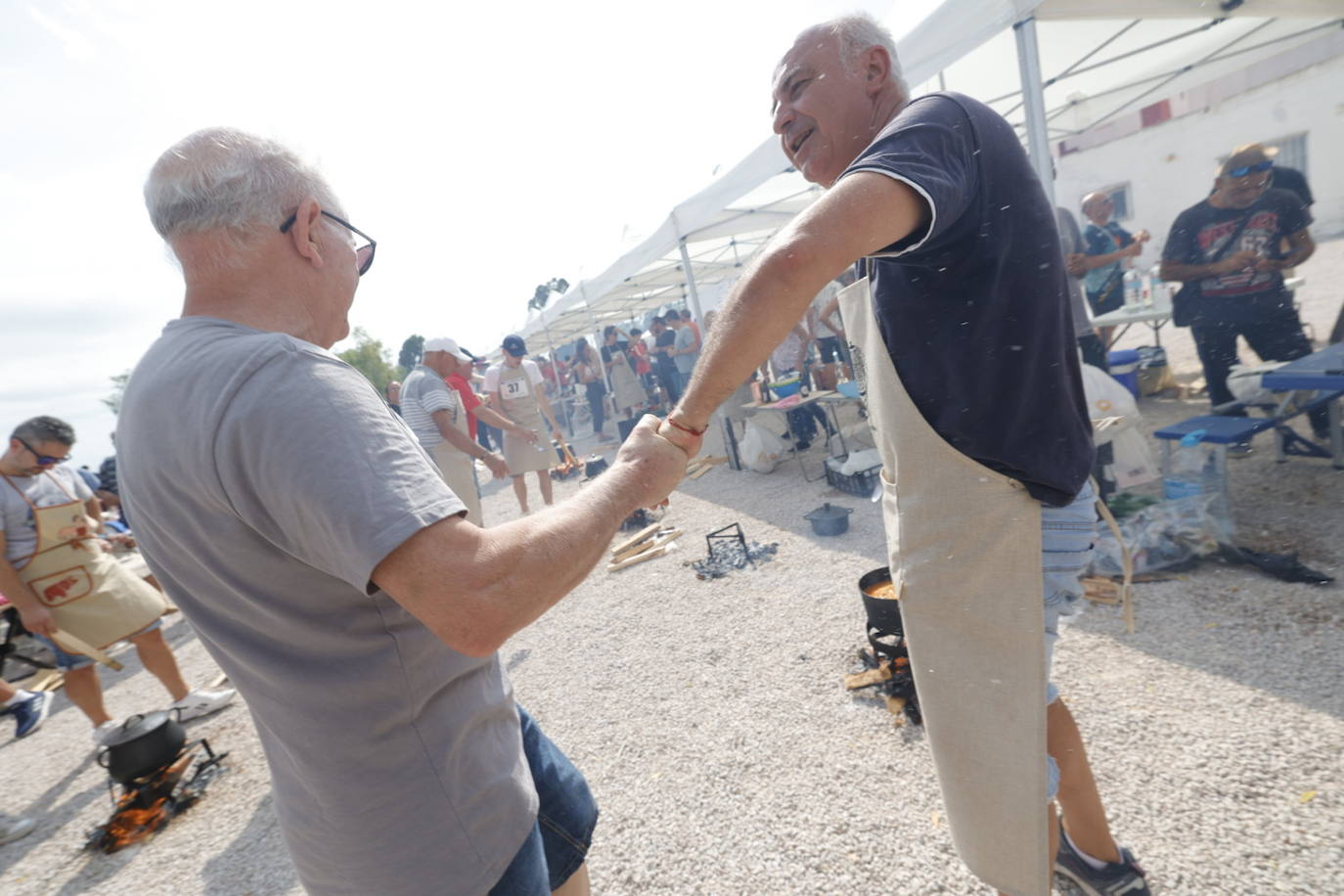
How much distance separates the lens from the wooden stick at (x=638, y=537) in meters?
6.27

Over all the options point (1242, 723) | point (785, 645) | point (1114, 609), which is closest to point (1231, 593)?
point (1114, 609)

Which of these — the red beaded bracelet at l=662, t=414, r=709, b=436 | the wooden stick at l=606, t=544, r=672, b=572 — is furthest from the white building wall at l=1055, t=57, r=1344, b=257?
the red beaded bracelet at l=662, t=414, r=709, b=436

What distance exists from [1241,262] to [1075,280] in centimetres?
113

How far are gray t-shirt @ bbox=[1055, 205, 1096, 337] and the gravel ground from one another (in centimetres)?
152

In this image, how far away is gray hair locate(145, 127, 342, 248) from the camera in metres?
1.00

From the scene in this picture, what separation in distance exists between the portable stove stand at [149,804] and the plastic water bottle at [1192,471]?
619 centimetres

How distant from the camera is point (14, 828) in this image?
12.0ft

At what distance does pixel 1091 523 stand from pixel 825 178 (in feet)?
3.78

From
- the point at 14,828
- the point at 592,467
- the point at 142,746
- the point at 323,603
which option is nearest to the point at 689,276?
the point at 592,467

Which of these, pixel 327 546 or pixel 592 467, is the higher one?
pixel 327 546

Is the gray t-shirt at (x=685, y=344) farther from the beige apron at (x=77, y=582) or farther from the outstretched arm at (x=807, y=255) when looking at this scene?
the outstretched arm at (x=807, y=255)

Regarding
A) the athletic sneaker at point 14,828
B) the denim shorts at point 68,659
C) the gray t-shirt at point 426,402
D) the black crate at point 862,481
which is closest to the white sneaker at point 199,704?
the denim shorts at point 68,659

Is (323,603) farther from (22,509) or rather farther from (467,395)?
(467,395)

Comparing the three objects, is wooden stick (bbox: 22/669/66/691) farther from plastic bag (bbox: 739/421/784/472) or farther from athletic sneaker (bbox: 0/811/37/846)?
plastic bag (bbox: 739/421/784/472)
